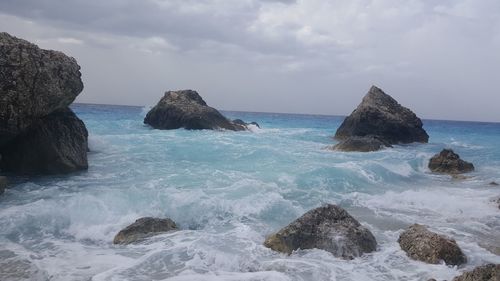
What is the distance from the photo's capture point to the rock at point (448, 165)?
1925 cm

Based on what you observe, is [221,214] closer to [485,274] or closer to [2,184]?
[2,184]

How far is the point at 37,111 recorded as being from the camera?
1262 centimetres

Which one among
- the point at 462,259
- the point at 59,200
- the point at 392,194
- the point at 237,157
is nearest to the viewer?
the point at 462,259

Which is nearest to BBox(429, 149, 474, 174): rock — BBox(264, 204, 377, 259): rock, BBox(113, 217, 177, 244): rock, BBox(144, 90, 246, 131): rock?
BBox(264, 204, 377, 259): rock

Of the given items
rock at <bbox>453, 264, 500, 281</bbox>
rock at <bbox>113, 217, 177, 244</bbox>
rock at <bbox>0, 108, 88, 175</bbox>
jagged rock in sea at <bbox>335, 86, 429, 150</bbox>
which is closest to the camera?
rock at <bbox>453, 264, 500, 281</bbox>

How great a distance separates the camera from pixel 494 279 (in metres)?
5.58

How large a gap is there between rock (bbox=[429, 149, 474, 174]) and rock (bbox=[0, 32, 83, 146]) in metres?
15.5

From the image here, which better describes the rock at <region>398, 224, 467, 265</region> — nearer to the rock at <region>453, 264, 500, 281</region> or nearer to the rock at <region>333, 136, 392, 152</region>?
the rock at <region>453, 264, 500, 281</region>

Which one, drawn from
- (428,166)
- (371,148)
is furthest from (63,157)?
(371,148)

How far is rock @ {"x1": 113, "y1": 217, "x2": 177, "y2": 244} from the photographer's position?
8422 millimetres

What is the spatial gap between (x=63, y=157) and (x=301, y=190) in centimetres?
765

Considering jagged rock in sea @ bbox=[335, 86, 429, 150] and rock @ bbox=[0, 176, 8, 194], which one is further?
jagged rock in sea @ bbox=[335, 86, 429, 150]

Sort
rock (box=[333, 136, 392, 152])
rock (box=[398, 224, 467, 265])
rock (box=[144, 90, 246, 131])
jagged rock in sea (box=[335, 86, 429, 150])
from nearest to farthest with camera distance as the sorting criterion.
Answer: rock (box=[398, 224, 467, 265]) → rock (box=[333, 136, 392, 152]) → jagged rock in sea (box=[335, 86, 429, 150]) → rock (box=[144, 90, 246, 131])

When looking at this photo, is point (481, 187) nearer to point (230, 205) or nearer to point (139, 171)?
point (230, 205)
